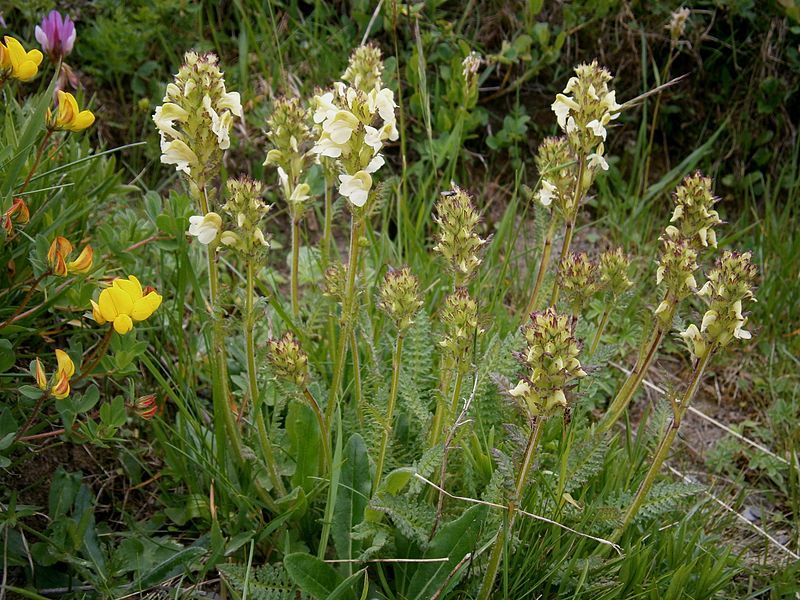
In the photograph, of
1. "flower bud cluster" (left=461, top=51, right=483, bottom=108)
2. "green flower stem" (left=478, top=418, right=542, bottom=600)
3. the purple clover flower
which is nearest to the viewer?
"green flower stem" (left=478, top=418, right=542, bottom=600)

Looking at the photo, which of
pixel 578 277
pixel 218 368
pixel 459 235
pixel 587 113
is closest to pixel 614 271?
pixel 578 277

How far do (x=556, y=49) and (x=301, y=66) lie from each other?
46.7 inches

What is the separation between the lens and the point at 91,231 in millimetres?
2549

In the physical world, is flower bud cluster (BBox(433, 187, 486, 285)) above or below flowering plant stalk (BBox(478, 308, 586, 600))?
above

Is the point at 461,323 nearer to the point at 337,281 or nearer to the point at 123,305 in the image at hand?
the point at 337,281

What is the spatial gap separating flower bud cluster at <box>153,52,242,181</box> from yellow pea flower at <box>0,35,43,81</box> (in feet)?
1.58

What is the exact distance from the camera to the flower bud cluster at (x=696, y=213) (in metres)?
1.87

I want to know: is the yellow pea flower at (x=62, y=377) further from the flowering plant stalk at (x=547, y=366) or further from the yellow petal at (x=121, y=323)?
the flowering plant stalk at (x=547, y=366)

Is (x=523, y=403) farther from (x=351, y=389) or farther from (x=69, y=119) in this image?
(x=69, y=119)

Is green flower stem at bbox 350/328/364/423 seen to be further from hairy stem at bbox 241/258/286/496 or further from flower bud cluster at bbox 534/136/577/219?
flower bud cluster at bbox 534/136/577/219

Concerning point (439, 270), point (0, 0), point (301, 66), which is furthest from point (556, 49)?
point (0, 0)

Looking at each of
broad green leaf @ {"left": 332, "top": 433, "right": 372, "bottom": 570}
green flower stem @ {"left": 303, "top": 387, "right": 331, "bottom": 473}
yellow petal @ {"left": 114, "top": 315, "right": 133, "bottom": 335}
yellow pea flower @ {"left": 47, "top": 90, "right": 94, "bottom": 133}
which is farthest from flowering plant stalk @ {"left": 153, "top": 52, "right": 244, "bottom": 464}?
broad green leaf @ {"left": 332, "top": 433, "right": 372, "bottom": 570}

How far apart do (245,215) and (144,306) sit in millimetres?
303

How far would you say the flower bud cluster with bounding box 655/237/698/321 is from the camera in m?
1.81
